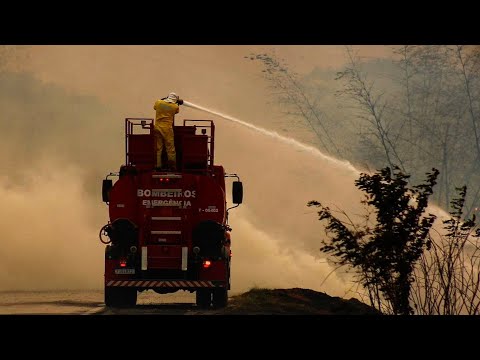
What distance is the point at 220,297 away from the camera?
23922 millimetres

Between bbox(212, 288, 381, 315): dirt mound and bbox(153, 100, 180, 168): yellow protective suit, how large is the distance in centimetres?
360

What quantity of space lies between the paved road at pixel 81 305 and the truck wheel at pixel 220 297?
0.46m

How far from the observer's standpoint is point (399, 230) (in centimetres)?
2033

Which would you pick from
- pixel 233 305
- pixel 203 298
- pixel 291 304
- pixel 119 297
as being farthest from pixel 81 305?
pixel 291 304

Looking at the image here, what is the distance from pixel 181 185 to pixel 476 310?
766 centimetres

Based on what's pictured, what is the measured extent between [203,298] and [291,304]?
2026mm

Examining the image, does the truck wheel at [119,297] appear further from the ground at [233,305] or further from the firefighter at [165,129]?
the firefighter at [165,129]

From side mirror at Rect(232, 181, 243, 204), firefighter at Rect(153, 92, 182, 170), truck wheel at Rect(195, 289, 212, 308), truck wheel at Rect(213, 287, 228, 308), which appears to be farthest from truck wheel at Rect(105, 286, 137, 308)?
side mirror at Rect(232, 181, 243, 204)

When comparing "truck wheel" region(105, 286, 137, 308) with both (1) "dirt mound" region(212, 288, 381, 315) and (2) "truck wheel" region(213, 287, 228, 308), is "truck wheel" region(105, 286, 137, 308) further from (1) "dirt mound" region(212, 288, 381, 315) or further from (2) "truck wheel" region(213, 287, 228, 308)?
(1) "dirt mound" region(212, 288, 381, 315)

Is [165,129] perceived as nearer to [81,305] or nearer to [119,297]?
[119,297]
